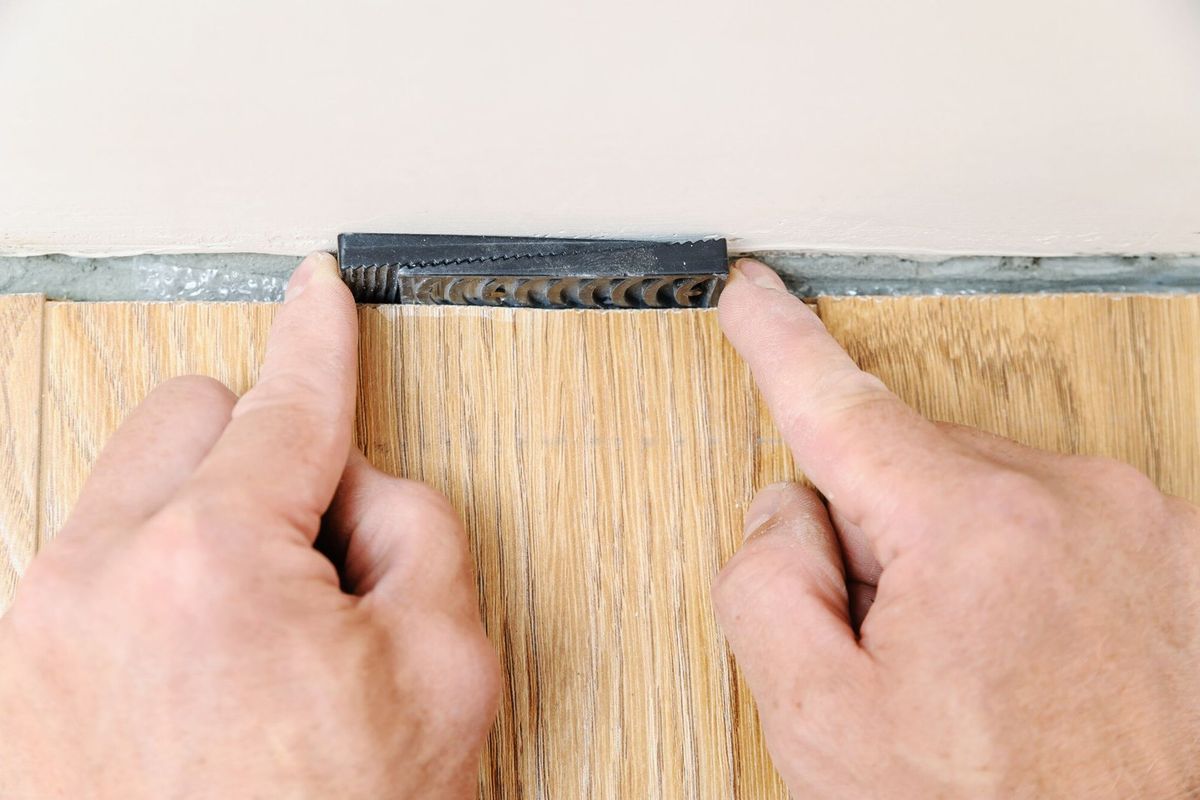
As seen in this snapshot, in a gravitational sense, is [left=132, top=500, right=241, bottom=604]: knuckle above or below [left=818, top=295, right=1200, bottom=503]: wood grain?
below

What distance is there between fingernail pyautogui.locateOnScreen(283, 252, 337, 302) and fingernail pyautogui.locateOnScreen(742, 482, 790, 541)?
11.5 inches

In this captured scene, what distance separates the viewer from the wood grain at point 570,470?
514mm

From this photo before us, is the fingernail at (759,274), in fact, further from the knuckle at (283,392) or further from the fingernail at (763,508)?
the knuckle at (283,392)

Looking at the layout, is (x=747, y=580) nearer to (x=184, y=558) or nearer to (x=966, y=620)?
(x=966, y=620)

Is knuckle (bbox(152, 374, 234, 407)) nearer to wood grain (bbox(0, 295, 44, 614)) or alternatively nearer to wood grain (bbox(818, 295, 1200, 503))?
wood grain (bbox(0, 295, 44, 614))

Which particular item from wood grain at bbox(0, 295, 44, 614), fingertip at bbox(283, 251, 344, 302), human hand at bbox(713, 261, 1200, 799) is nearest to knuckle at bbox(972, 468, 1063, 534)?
human hand at bbox(713, 261, 1200, 799)

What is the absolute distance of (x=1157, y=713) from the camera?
46cm

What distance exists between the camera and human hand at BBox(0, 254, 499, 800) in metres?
0.38

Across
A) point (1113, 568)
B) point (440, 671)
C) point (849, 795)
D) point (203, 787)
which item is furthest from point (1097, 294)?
point (203, 787)

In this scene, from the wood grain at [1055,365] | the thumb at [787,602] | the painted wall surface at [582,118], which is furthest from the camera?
the wood grain at [1055,365]

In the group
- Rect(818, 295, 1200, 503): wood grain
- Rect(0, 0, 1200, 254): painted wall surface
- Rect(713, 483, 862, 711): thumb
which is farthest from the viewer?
Rect(818, 295, 1200, 503): wood grain

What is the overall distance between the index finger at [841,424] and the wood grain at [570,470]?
0.05 metres

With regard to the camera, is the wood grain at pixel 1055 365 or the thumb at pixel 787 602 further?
the wood grain at pixel 1055 365

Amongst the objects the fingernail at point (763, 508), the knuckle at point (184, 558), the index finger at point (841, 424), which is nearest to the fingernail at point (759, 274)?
the index finger at point (841, 424)
